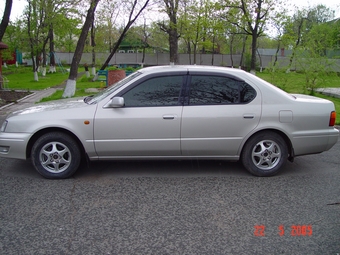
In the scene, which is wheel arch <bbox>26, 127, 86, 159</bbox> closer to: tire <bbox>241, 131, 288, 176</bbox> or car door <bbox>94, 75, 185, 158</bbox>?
car door <bbox>94, 75, 185, 158</bbox>

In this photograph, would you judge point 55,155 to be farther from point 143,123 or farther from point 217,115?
point 217,115

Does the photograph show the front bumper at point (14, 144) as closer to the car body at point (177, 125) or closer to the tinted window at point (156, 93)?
the car body at point (177, 125)

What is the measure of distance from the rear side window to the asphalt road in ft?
3.69

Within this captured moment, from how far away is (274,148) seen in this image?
5.19 meters

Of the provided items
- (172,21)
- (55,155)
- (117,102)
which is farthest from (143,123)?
(172,21)

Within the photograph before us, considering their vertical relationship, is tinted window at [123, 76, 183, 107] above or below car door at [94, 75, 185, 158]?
above

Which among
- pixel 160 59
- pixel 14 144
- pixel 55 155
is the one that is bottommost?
pixel 55 155

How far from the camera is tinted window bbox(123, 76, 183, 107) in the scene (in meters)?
5.02

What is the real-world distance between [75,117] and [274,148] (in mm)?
2932

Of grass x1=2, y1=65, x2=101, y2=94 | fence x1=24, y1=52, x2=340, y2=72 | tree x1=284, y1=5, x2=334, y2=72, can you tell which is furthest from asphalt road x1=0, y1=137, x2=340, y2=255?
fence x1=24, y1=52, x2=340, y2=72

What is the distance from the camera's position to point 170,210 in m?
4.02

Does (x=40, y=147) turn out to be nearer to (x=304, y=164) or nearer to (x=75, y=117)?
(x=75, y=117)

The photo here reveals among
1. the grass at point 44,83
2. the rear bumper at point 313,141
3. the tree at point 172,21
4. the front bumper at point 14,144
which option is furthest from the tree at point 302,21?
the front bumper at point 14,144
